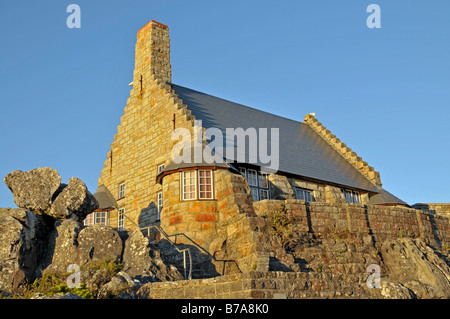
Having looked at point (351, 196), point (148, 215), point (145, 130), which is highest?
point (145, 130)

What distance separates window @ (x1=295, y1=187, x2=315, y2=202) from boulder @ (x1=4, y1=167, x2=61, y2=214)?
11.9m

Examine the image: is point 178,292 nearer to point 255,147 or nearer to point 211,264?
point 211,264

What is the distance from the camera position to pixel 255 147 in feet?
77.3

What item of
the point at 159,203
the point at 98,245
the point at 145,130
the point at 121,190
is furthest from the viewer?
the point at 121,190

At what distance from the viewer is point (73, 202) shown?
14930 millimetres

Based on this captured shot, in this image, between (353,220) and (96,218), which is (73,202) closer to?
(96,218)

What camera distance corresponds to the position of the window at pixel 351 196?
26.3 meters

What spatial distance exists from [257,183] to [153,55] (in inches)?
337

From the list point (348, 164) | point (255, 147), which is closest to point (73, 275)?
point (255, 147)

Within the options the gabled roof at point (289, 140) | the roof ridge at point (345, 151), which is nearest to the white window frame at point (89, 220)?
the gabled roof at point (289, 140)

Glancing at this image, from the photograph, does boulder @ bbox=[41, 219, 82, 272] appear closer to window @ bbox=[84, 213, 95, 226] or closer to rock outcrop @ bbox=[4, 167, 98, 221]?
rock outcrop @ bbox=[4, 167, 98, 221]

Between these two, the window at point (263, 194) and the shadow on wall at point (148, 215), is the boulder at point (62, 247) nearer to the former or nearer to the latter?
the shadow on wall at point (148, 215)

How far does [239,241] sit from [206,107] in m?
10.8

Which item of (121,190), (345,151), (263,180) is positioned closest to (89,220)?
(121,190)
